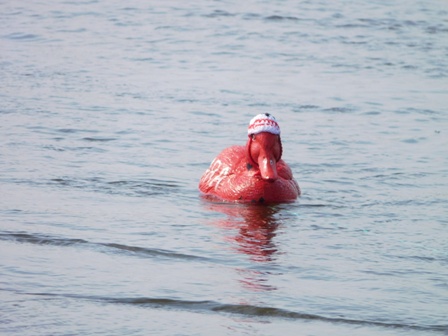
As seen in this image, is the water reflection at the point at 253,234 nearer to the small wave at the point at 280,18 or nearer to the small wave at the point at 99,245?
the small wave at the point at 99,245

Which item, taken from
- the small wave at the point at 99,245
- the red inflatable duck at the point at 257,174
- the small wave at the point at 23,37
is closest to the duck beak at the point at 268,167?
the red inflatable duck at the point at 257,174

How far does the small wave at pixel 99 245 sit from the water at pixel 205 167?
24 mm

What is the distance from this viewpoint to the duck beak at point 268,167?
10.6m

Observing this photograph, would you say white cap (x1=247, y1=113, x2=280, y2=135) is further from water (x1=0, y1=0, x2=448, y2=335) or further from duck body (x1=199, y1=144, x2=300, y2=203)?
water (x1=0, y1=0, x2=448, y2=335)

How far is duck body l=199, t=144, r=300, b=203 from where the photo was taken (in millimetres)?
10766

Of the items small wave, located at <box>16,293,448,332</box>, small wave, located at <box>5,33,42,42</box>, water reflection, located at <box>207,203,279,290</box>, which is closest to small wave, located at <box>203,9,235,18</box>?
small wave, located at <box>5,33,42,42</box>

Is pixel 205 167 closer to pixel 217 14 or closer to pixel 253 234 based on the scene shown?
pixel 253 234

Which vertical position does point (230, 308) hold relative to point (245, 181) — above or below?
below

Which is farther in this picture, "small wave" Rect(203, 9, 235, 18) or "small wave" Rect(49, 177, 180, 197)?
"small wave" Rect(203, 9, 235, 18)

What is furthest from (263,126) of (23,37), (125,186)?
(23,37)

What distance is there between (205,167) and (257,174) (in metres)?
1.57

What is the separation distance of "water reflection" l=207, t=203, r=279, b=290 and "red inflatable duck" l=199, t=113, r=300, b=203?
13 centimetres

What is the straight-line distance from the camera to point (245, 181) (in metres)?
10.9

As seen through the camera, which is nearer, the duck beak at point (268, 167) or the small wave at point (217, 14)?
the duck beak at point (268, 167)
